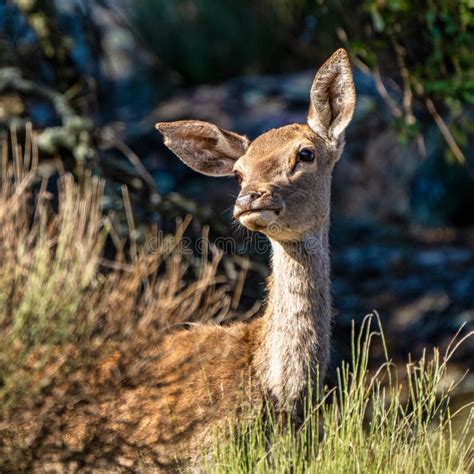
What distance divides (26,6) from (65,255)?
3.57 metres

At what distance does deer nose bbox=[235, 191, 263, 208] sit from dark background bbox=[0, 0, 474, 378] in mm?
1121

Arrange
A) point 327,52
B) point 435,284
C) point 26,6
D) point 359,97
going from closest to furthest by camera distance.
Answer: point 26,6
point 435,284
point 359,97
point 327,52

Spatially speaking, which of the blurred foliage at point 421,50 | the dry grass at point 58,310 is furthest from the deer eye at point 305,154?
the blurred foliage at point 421,50

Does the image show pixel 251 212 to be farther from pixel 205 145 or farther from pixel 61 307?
pixel 61 307

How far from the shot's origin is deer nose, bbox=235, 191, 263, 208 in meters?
4.82

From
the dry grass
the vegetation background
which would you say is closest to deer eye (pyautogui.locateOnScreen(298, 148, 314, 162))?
the vegetation background

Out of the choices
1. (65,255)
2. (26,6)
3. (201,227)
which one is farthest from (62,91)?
(65,255)

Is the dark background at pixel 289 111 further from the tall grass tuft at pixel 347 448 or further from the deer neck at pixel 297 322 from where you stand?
the tall grass tuft at pixel 347 448

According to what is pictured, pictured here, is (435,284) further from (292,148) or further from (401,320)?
(292,148)

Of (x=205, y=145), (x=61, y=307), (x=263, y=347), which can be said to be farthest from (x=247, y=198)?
(x=61, y=307)

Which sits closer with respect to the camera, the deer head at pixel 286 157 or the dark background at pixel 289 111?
the deer head at pixel 286 157

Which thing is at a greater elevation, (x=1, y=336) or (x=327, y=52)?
(x=327, y=52)

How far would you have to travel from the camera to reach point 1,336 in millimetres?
5762

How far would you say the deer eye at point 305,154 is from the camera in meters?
5.30
